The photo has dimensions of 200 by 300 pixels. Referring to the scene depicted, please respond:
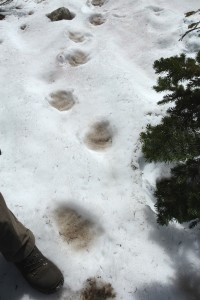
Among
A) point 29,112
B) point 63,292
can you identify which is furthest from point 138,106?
point 63,292

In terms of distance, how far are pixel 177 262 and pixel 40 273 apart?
144 centimetres

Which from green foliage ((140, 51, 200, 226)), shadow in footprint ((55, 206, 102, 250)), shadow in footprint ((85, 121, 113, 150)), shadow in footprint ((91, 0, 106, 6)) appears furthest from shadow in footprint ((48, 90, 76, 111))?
shadow in footprint ((91, 0, 106, 6))

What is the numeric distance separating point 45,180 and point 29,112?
1.45 meters

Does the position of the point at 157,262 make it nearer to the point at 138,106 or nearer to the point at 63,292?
the point at 63,292

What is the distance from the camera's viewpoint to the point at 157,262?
3578 millimetres

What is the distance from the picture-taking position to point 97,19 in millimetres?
8008

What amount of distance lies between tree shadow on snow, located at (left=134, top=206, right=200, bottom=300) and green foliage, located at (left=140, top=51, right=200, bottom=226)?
3.17 feet

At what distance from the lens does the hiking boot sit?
130 inches

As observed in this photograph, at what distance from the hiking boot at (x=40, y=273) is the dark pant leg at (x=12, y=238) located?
9cm

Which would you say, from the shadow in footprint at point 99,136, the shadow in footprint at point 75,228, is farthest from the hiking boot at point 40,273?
the shadow in footprint at point 99,136

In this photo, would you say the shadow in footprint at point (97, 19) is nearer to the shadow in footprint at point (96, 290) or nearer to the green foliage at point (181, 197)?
the green foliage at point (181, 197)

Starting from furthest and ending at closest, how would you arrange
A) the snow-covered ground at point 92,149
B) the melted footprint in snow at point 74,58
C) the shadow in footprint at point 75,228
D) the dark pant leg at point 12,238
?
the melted footprint in snow at point 74,58 < the shadow in footprint at point 75,228 < the snow-covered ground at point 92,149 < the dark pant leg at point 12,238

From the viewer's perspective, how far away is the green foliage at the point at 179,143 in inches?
99.4

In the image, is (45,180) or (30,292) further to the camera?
(45,180)
